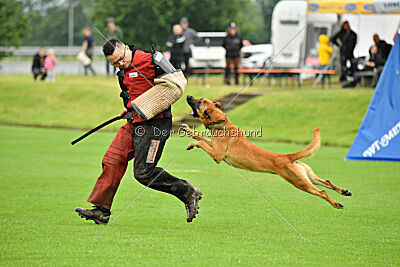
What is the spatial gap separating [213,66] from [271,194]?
2336cm

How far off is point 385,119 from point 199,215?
703 cm

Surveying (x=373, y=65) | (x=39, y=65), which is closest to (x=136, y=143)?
(x=373, y=65)

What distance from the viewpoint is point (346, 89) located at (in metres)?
24.2

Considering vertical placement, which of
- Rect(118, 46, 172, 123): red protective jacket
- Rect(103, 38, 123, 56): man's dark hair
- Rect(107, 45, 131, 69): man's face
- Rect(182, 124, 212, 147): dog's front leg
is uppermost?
Rect(103, 38, 123, 56): man's dark hair

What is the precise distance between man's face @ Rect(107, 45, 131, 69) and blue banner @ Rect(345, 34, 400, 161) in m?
8.14

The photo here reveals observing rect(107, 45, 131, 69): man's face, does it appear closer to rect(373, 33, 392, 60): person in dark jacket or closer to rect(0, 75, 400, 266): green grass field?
rect(0, 75, 400, 266): green grass field

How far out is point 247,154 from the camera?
7.89 meters

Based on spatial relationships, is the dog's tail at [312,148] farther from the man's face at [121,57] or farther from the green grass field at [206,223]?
the man's face at [121,57]

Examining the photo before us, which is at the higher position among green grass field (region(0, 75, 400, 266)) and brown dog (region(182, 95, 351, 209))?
brown dog (region(182, 95, 351, 209))

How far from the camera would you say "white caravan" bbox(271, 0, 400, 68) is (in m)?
25.2

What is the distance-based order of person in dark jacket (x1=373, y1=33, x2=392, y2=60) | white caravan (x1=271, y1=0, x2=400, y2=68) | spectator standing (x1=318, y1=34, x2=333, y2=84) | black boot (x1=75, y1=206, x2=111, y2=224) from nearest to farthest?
1. black boot (x1=75, y1=206, x2=111, y2=224)
2. person in dark jacket (x1=373, y1=33, x2=392, y2=60)
3. white caravan (x1=271, y1=0, x2=400, y2=68)
4. spectator standing (x1=318, y1=34, x2=333, y2=84)

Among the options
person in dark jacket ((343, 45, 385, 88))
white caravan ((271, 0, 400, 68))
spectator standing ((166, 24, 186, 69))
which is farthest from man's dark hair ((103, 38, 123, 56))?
spectator standing ((166, 24, 186, 69))

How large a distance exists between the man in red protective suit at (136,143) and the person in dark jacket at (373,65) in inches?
620

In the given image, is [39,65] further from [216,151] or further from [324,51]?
[216,151]
